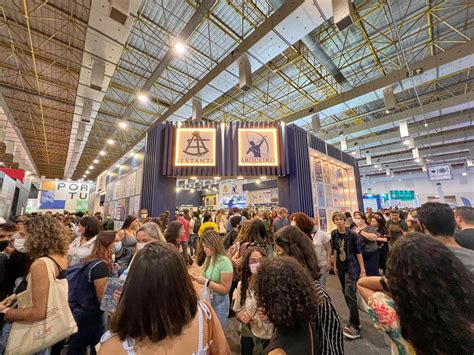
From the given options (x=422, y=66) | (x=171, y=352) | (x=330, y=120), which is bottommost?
(x=171, y=352)

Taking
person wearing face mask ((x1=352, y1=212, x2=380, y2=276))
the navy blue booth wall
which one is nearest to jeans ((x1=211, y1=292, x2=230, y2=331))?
person wearing face mask ((x1=352, y1=212, x2=380, y2=276))

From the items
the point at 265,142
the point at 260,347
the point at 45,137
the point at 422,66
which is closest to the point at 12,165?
the point at 45,137

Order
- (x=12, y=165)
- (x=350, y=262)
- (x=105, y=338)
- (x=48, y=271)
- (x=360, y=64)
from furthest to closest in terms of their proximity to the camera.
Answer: (x=12, y=165), (x=360, y=64), (x=350, y=262), (x=48, y=271), (x=105, y=338)

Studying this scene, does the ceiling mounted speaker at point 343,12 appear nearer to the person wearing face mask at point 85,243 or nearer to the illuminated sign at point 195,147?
the illuminated sign at point 195,147

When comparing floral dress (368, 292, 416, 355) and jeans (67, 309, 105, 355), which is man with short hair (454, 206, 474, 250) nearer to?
floral dress (368, 292, 416, 355)

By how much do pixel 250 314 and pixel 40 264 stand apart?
1489 mm

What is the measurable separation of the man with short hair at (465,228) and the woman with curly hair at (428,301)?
2.03 m

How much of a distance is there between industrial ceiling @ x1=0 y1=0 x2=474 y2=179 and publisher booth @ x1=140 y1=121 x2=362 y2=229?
1599 millimetres

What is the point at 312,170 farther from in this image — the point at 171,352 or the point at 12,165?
the point at 12,165

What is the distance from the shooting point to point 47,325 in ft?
4.45

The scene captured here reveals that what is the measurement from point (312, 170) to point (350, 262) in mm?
4954

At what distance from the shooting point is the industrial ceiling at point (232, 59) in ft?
16.9

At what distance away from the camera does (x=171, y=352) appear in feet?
2.50

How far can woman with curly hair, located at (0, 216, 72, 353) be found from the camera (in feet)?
4.33
